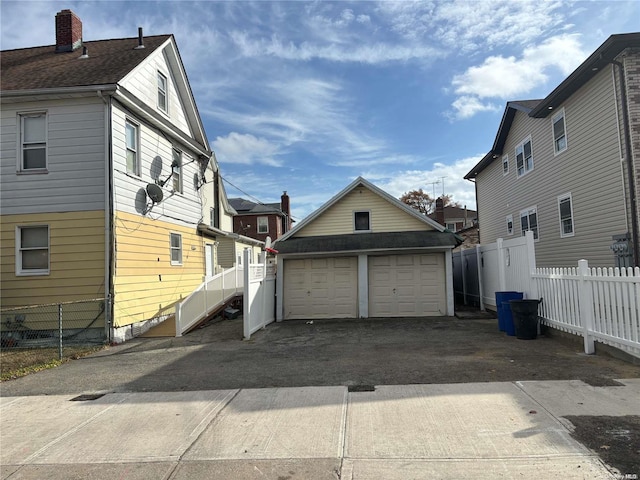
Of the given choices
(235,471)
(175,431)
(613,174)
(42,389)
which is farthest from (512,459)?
(613,174)

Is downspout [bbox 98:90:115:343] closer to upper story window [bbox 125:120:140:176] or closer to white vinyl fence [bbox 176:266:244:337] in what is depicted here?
upper story window [bbox 125:120:140:176]

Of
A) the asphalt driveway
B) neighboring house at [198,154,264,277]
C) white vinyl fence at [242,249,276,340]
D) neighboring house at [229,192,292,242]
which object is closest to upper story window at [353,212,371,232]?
white vinyl fence at [242,249,276,340]

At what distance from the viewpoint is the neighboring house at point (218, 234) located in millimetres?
18833

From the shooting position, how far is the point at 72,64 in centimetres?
1254

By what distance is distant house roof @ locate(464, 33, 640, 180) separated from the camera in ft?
35.5

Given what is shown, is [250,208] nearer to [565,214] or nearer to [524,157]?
[524,157]

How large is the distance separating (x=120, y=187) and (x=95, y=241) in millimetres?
1580

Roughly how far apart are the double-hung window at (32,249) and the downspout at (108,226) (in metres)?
1.77

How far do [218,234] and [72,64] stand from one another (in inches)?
327

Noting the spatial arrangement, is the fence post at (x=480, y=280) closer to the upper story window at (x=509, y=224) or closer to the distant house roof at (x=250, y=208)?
the upper story window at (x=509, y=224)

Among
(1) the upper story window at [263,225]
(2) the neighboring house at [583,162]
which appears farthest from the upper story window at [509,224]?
(1) the upper story window at [263,225]

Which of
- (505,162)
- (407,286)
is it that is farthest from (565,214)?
(505,162)

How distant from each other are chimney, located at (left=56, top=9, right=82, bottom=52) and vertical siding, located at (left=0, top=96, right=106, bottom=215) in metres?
4.10

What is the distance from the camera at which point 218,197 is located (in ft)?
82.6
